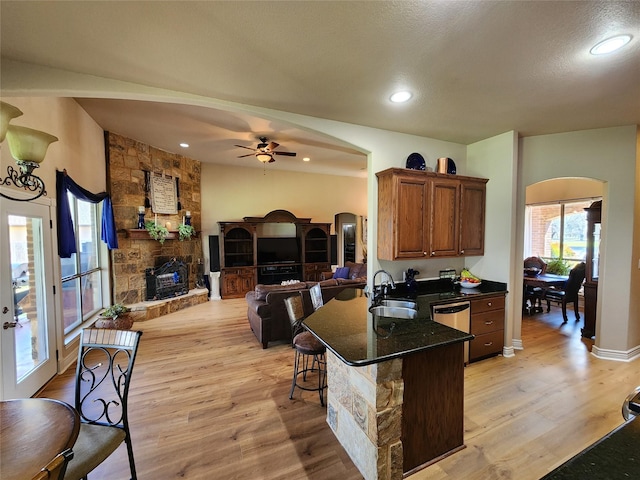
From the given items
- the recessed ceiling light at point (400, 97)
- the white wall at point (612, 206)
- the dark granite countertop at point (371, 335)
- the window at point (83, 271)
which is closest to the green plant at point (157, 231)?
the window at point (83, 271)

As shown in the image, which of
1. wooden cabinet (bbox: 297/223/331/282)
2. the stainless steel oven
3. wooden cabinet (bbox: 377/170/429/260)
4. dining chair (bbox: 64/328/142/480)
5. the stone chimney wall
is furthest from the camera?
wooden cabinet (bbox: 297/223/331/282)

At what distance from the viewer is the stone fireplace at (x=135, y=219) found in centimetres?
500

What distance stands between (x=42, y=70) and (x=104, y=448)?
2.66 m

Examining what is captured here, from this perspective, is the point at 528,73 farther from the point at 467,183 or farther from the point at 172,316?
the point at 172,316

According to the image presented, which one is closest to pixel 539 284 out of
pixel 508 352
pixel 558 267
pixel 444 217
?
pixel 558 267

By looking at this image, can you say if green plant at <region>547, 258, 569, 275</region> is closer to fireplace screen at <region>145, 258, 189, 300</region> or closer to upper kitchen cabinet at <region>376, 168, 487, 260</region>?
upper kitchen cabinet at <region>376, 168, 487, 260</region>

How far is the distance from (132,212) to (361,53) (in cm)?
520

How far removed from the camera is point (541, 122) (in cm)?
319

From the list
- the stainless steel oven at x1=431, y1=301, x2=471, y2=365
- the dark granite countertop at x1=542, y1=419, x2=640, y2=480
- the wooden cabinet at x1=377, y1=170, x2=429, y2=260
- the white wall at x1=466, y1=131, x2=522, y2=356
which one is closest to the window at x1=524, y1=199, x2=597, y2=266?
the white wall at x1=466, y1=131, x2=522, y2=356

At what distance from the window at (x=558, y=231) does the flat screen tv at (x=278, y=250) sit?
601 cm

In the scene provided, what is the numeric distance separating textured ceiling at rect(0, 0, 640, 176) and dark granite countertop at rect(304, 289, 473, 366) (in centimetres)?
Result: 195

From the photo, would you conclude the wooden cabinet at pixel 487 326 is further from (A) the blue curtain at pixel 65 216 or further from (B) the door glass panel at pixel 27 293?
(A) the blue curtain at pixel 65 216

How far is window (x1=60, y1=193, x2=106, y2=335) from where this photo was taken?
12.5 ft

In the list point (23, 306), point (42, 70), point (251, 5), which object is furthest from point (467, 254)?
point (23, 306)
